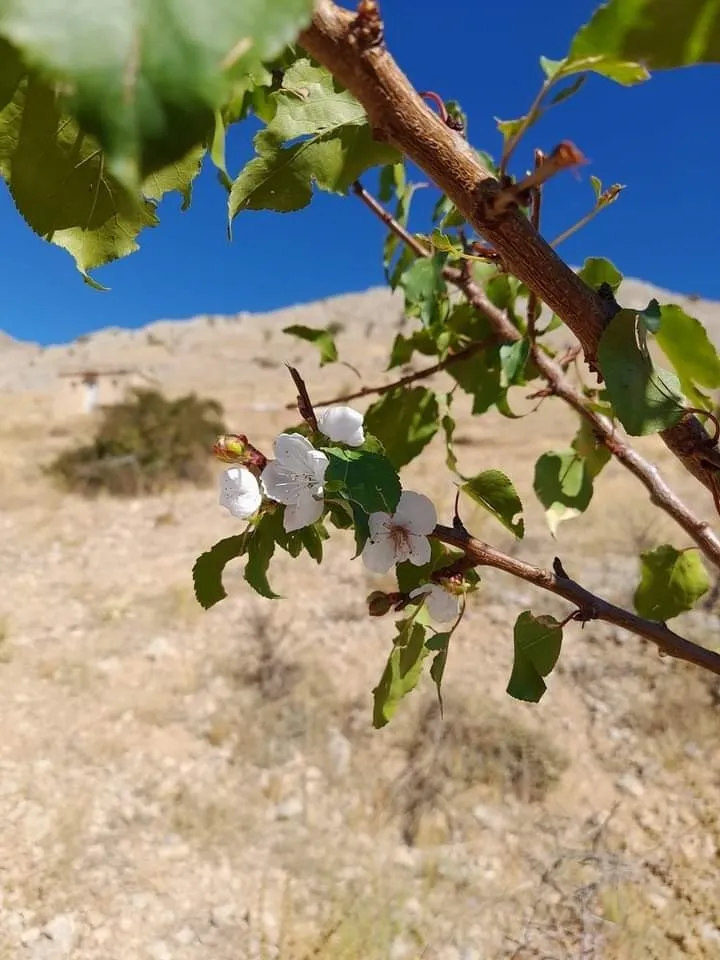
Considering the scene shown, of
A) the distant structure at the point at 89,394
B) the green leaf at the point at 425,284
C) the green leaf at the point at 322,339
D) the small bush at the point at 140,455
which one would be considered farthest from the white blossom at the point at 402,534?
the distant structure at the point at 89,394

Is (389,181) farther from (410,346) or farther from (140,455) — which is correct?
(140,455)

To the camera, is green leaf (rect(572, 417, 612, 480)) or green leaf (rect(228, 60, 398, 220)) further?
green leaf (rect(572, 417, 612, 480))

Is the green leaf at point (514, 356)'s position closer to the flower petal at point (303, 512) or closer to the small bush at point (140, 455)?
the flower petal at point (303, 512)

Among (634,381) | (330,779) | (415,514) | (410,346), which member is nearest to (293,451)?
(415,514)

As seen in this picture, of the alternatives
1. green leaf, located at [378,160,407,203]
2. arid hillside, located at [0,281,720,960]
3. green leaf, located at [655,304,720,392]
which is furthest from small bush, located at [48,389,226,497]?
green leaf, located at [655,304,720,392]

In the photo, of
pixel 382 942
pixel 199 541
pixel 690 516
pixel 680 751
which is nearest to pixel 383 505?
pixel 690 516

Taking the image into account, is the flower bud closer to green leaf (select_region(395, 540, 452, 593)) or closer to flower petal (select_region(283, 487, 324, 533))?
flower petal (select_region(283, 487, 324, 533))
